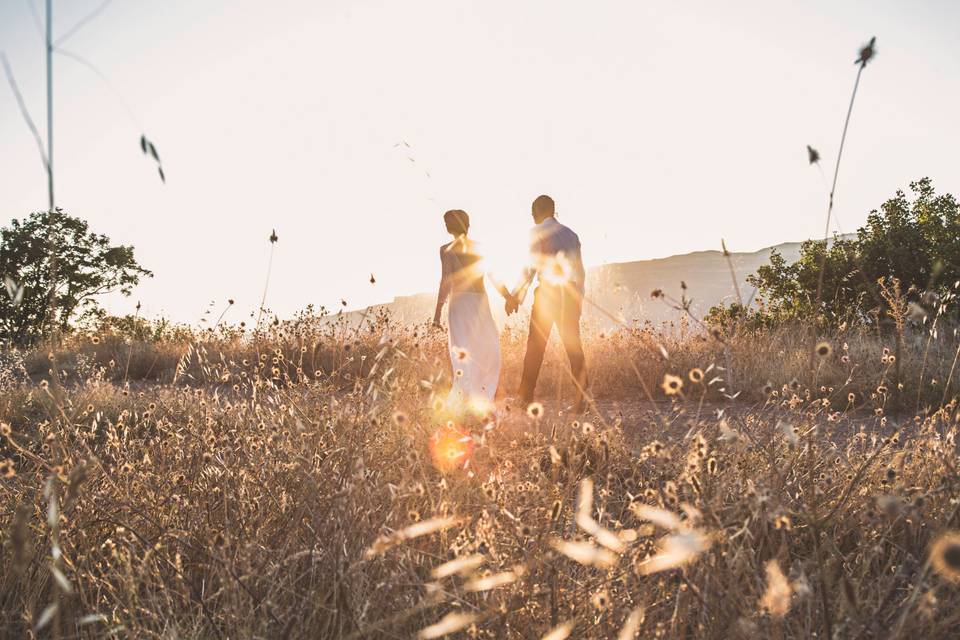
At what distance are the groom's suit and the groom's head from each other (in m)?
0.15

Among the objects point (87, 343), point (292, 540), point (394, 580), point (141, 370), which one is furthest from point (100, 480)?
point (87, 343)

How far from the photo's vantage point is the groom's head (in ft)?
21.2

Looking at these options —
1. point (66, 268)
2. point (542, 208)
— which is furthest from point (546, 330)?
point (66, 268)

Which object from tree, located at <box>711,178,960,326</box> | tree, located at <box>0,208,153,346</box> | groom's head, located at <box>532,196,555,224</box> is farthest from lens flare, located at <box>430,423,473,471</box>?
tree, located at <box>0,208,153,346</box>

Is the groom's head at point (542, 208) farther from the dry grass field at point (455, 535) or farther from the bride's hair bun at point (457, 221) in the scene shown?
the dry grass field at point (455, 535)

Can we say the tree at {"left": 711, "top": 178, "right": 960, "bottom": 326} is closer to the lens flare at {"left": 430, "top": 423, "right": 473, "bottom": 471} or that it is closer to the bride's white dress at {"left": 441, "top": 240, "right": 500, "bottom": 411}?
the bride's white dress at {"left": 441, "top": 240, "right": 500, "bottom": 411}

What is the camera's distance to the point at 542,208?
6.48 metres

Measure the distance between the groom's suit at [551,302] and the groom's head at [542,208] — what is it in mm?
148

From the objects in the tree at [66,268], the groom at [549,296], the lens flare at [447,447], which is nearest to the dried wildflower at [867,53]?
the lens flare at [447,447]

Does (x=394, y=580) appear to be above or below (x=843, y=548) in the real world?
above

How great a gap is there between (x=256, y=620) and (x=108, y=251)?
22990 mm

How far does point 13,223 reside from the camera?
20.2 meters

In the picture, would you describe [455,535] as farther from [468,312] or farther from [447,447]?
[468,312]

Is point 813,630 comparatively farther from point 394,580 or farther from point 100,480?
point 100,480
